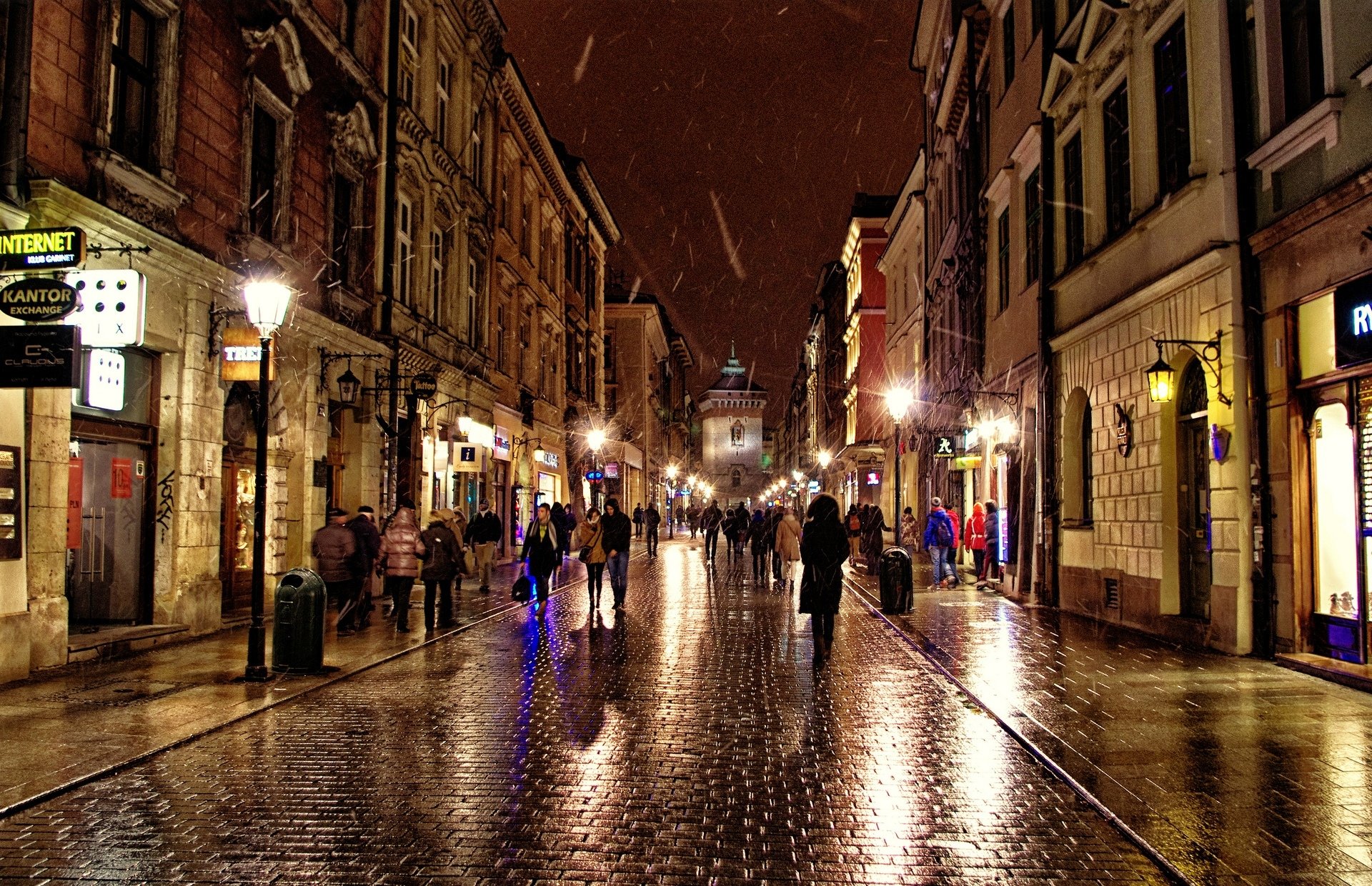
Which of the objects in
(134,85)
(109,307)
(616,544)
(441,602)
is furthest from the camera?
(616,544)

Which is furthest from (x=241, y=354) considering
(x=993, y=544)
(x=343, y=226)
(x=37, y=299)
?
(x=993, y=544)

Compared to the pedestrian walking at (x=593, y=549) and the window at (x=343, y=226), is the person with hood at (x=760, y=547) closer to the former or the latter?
the pedestrian walking at (x=593, y=549)

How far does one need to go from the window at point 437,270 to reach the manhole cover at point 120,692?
16021mm

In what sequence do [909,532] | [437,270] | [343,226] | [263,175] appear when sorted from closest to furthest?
[263,175] → [343,226] → [437,270] → [909,532]

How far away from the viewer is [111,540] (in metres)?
13.7

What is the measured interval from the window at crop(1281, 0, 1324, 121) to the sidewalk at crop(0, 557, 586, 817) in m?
11.4

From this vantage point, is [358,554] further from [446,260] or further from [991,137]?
[991,137]

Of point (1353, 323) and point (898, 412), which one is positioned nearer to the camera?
point (1353, 323)

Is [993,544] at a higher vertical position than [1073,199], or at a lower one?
lower

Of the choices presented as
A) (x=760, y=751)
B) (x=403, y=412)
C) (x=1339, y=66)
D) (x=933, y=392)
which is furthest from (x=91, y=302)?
(x=933, y=392)

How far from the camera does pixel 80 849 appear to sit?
5.57 m

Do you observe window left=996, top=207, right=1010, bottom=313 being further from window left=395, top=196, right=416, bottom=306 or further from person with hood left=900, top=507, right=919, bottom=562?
window left=395, top=196, right=416, bottom=306

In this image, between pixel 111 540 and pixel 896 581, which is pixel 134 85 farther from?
pixel 896 581

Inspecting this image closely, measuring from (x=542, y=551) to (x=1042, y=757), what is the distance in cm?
1183
